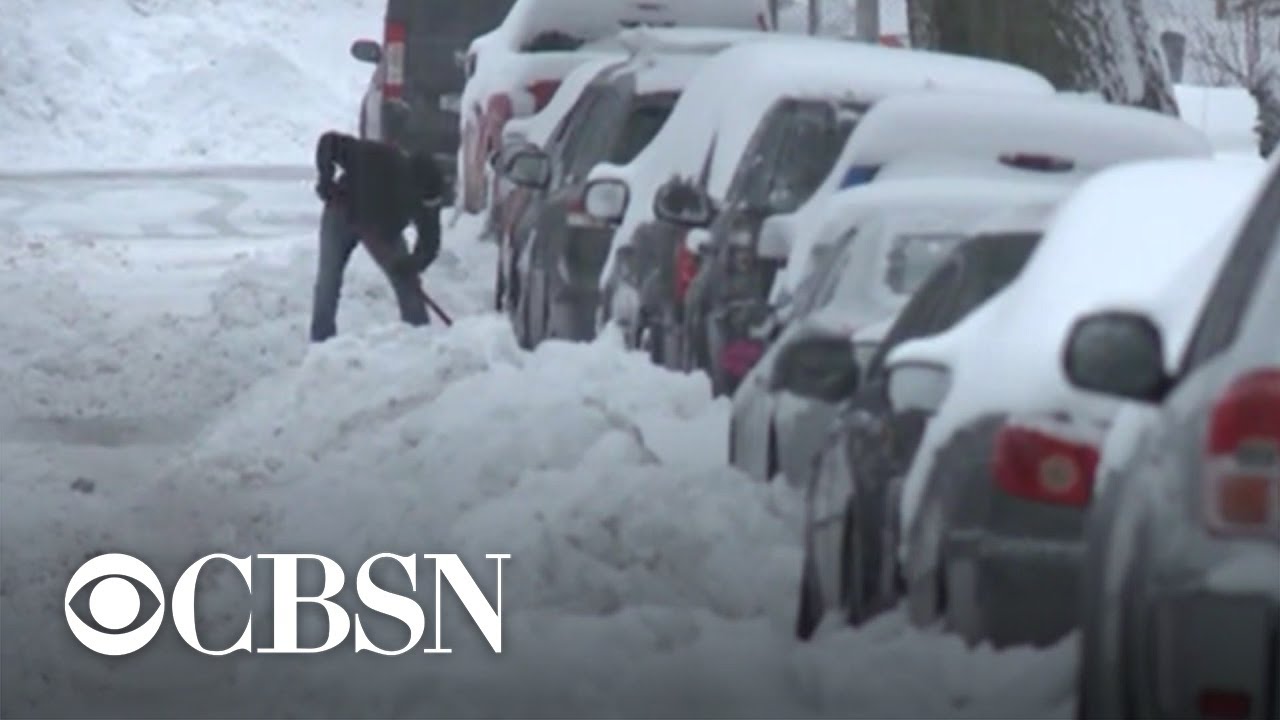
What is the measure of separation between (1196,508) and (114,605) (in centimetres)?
475

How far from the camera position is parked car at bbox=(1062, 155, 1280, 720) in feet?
20.0

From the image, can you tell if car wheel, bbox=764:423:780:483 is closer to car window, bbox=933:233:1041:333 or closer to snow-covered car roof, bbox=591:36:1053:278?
car window, bbox=933:233:1041:333

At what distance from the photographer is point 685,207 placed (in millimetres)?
14328

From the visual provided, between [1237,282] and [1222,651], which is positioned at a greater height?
[1237,282]

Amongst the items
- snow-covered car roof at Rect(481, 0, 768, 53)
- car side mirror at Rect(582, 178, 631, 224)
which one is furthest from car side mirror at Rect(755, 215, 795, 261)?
snow-covered car roof at Rect(481, 0, 768, 53)

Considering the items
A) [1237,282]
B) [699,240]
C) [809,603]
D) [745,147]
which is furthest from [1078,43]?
Answer: [1237,282]

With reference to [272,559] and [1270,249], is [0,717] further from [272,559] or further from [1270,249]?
[1270,249]

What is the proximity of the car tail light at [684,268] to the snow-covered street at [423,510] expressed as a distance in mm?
374

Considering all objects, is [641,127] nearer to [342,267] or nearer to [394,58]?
[342,267]

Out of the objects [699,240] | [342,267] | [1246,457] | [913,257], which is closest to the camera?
[1246,457]

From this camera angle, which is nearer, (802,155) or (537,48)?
(802,155)

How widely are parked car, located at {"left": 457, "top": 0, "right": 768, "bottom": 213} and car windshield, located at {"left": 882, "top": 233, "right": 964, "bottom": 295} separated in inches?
481

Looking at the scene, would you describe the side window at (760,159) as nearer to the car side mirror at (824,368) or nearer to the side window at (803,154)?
the side window at (803,154)

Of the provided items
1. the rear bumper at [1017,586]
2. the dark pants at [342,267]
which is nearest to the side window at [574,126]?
the dark pants at [342,267]
